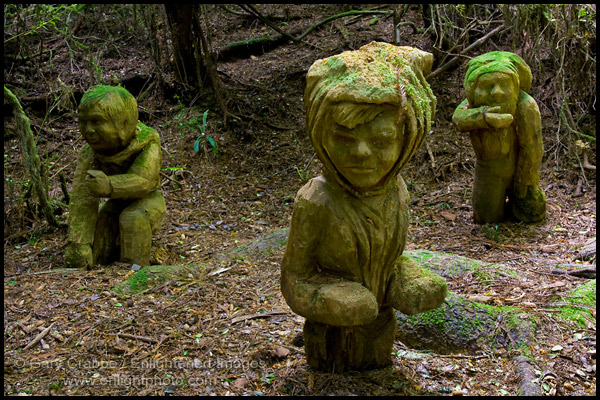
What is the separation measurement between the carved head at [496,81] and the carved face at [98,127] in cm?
369

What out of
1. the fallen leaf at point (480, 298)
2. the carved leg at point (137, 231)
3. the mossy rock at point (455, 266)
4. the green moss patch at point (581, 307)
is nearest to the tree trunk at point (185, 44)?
the carved leg at point (137, 231)

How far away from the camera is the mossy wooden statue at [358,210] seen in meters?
2.57

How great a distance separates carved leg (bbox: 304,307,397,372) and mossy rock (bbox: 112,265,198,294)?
203 centimetres

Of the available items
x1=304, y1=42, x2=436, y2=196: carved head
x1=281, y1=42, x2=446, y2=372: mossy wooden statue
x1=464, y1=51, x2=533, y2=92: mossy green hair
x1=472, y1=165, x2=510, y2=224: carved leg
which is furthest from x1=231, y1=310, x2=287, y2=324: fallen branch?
x1=464, y1=51, x2=533, y2=92: mossy green hair

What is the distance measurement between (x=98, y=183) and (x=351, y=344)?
305 cm

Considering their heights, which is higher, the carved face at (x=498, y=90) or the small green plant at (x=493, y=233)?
the carved face at (x=498, y=90)

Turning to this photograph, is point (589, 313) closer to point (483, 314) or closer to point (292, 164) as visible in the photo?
point (483, 314)

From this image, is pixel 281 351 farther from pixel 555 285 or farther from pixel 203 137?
pixel 203 137

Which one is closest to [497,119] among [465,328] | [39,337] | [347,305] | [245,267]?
[465,328]

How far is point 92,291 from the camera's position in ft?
14.4

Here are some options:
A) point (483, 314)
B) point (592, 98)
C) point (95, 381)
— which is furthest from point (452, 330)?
point (592, 98)

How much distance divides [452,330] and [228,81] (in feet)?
24.4

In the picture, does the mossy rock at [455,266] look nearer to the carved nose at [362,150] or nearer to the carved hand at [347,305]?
the carved hand at [347,305]

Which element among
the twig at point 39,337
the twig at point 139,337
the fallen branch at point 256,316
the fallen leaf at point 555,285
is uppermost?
the twig at point 39,337
